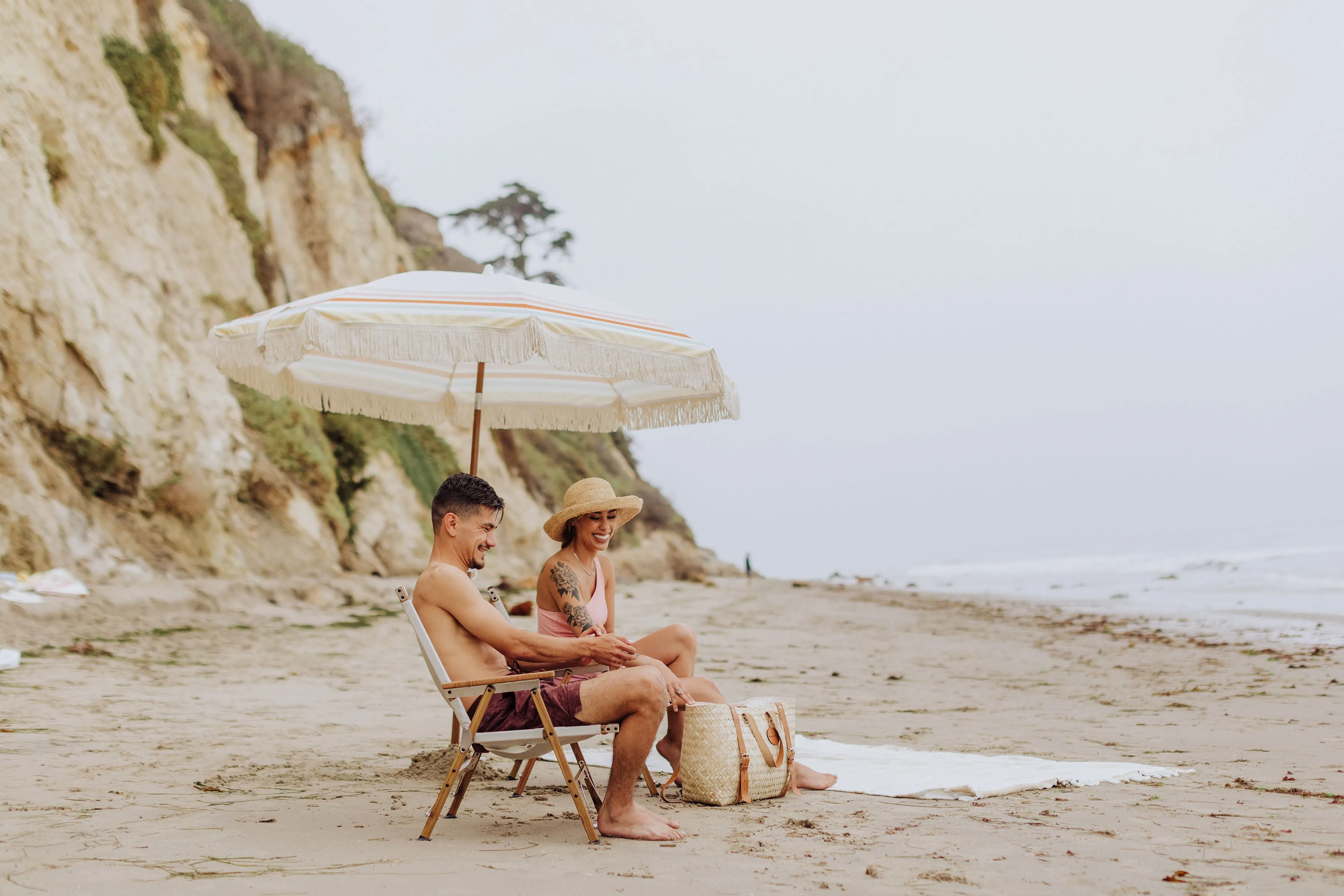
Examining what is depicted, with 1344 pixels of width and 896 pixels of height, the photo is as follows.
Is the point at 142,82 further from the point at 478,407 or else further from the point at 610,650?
the point at 610,650

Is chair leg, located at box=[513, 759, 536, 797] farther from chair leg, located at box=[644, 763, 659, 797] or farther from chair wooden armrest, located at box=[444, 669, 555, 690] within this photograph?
chair wooden armrest, located at box=[444, 669, 555, 690]

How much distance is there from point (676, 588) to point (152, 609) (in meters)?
14.7

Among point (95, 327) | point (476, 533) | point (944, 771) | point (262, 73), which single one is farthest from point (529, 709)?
point (262, 73)

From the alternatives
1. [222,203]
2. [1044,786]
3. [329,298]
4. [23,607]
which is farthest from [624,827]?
[222,203]

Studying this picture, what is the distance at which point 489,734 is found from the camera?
379 cm

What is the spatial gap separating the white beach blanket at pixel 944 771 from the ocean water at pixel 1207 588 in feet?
25.8

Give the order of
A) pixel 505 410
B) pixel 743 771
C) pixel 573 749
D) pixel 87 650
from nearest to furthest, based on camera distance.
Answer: pixel 743 771 < pixel 573 749 < pixel 505 410 < pixel 87 650

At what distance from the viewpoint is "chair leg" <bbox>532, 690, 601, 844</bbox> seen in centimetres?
363

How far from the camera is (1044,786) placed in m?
4.48

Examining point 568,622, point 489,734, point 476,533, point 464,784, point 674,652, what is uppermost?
point 476,533

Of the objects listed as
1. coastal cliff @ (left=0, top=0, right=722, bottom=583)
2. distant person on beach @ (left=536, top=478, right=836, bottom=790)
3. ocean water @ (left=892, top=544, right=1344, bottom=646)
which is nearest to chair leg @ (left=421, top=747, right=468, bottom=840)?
distant person on beach @ (left=536, top=478, right=836, bottom=790)

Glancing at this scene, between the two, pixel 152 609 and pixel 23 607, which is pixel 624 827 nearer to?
pixel 23 607

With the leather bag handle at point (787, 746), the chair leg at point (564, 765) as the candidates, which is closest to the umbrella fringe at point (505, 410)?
the leather bag handle at point (787, 746)

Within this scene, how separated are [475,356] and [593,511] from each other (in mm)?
Answer: 900
